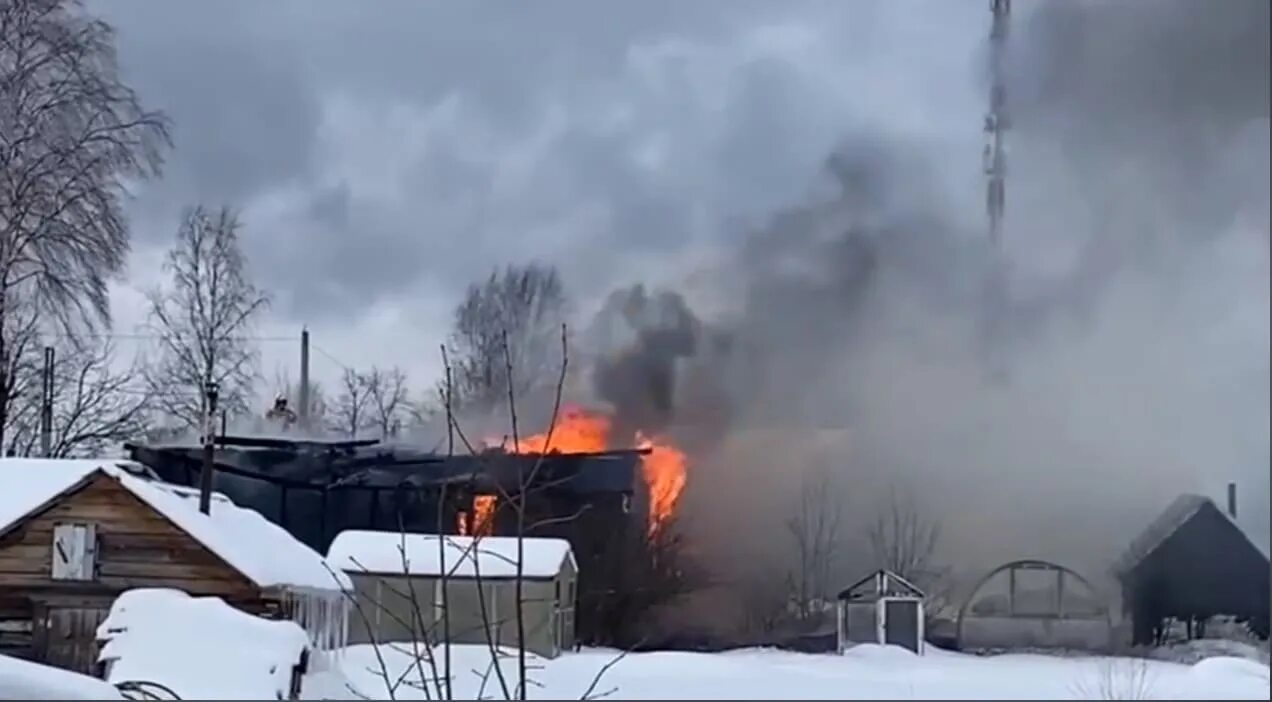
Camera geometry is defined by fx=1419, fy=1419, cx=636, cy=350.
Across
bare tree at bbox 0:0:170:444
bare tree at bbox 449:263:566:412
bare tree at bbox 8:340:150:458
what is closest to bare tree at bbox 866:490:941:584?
bare tree at bbox 449:263:566:412

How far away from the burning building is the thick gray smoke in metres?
0.09

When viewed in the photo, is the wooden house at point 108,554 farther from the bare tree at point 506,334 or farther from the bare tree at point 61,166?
the bare tree at point 506,334

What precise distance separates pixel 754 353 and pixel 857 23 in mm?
571

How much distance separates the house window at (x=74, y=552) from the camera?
2629mm

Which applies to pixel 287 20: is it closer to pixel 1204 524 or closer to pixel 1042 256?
pixel 1042 256

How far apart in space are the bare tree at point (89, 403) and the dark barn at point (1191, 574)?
157cm

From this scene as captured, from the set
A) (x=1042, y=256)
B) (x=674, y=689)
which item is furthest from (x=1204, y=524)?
(x=674, y=689)

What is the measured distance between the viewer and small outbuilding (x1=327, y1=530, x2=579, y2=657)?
177cm

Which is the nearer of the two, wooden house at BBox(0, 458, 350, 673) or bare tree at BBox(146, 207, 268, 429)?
bare tree at BBox(146, 207, 268, 429)

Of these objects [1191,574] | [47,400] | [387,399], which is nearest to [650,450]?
[387,399]

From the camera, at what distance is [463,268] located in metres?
2.29

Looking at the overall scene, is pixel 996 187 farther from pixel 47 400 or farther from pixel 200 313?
pixel 47 400

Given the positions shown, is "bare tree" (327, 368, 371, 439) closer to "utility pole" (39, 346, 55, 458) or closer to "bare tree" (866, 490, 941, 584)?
"utility pole" (39, 346, 55, 458)

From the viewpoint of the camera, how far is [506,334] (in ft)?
7.12
